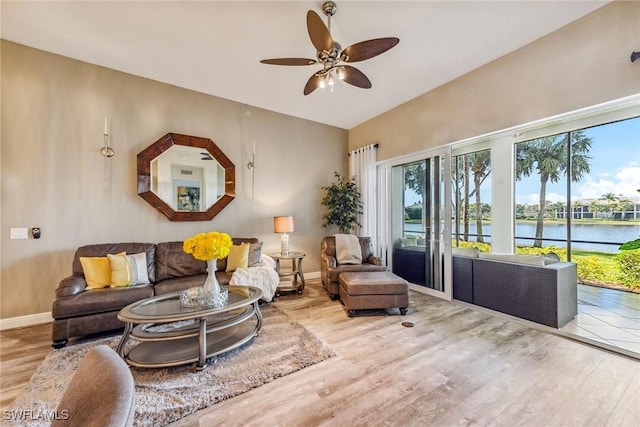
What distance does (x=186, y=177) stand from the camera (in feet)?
12.5

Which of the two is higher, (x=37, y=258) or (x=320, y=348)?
(x=37, y=258)

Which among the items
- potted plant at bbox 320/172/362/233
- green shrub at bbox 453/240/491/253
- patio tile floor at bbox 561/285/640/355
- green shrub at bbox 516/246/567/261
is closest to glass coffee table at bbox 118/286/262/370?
potted plant at bbox 320/172/362/233

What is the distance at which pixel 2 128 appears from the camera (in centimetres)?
281

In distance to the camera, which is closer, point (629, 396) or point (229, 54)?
point (629, 396)

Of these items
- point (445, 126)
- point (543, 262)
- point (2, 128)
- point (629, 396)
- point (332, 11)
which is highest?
point (332, 11)

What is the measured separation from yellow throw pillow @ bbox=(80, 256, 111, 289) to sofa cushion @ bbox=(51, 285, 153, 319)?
14cm

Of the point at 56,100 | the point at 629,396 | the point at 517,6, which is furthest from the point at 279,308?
the point at 517,6

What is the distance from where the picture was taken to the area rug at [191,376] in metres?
1.67

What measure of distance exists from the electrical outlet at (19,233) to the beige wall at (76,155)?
0.16ft

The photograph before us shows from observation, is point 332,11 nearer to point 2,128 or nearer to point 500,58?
point 500,58

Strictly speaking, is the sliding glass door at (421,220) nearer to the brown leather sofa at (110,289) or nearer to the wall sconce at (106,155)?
the brown leather sofa at (110,289)

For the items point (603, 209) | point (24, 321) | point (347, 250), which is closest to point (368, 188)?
point (347, 250)

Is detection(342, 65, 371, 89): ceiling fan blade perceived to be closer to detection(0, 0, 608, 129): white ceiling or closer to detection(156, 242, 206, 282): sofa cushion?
detection(0, 0, 608, 129): white ceiling

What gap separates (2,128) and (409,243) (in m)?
5.67
